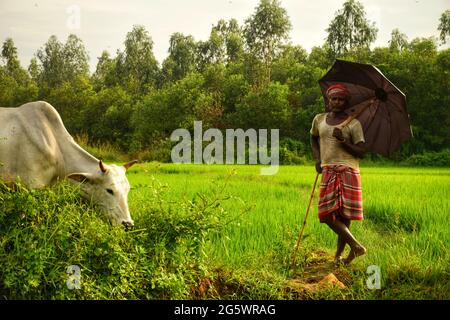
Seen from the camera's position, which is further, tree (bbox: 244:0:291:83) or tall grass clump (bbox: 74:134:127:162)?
tree (bbox: 244:0:291:83)

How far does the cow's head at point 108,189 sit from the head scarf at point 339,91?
170 centimetres

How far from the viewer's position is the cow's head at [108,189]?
3.87 m

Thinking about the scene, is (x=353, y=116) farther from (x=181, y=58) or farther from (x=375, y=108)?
(x=181, y=58)

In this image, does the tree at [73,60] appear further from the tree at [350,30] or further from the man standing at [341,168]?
the man standing at [341,168]

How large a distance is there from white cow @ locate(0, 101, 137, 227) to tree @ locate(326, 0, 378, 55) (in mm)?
9527

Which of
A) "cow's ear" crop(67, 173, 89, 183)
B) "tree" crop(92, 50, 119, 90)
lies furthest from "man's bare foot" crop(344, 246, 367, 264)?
"tree" crop(92, 50, 119, 90)

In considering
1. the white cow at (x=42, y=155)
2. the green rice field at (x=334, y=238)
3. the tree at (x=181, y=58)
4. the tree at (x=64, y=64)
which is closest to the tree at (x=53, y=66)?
the tree at (x=64, y=64)

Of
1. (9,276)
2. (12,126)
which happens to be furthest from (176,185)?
(9,276)

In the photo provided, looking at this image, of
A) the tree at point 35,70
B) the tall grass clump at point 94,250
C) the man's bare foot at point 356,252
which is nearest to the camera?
the tall grass clump at point 94,250

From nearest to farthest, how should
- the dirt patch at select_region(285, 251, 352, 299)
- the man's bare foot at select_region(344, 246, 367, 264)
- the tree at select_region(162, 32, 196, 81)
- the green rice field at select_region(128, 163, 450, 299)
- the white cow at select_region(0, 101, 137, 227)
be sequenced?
the dirt patch at select_region(285, 251, 352, 299), the green rice field at select_region(128, 163, 450, 299), the man's bare foot at select_region(344, 246, 367, 264), the white cow at select_region(0, 101, 137, 227), the tree at select_region(162, 32, 196, 81)

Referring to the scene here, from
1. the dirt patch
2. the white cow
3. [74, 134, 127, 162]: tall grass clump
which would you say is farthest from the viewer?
[74, 134, 127, 162]: tall grass clump

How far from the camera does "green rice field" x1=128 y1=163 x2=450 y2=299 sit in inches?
149

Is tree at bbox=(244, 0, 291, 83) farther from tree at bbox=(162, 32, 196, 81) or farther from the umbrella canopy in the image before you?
the umbrella canopy

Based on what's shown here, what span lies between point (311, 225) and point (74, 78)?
9082 millimetres
